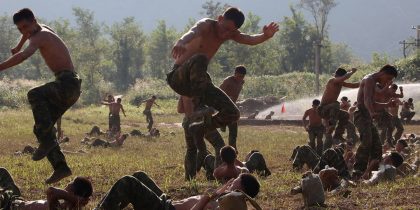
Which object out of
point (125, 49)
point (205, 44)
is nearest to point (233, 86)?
point (205, 44)

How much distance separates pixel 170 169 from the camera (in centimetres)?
1180

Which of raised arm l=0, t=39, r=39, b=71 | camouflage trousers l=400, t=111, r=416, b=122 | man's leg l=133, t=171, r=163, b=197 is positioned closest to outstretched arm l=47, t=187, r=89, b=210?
man's leg l=133, t=171, r=163, b=197

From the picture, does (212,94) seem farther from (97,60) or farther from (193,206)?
(97,60)

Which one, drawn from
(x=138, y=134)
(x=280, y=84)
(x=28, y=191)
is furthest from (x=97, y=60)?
(x=28, y=191)

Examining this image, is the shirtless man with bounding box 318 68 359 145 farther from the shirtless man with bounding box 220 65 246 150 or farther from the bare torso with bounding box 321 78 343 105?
the shirtless man with bounding box 220 65 246 150

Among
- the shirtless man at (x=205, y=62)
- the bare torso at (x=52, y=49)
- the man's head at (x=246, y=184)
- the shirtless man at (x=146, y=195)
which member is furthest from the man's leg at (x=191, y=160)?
the man's head at (x=246, y=184)

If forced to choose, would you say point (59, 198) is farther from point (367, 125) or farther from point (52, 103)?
point (367, 125)

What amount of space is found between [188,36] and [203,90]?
29.7 inches

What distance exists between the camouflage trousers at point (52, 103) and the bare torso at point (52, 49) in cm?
11

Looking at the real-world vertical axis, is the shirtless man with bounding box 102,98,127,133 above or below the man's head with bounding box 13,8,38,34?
below

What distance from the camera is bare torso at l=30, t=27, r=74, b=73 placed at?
7469 millimetres

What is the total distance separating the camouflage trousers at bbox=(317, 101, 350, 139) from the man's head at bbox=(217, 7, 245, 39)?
16.4 ft

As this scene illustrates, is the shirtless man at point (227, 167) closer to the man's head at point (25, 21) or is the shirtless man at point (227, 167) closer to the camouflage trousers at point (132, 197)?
the camouflage trousers at point (132, 197)

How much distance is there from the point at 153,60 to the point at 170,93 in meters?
54.7
